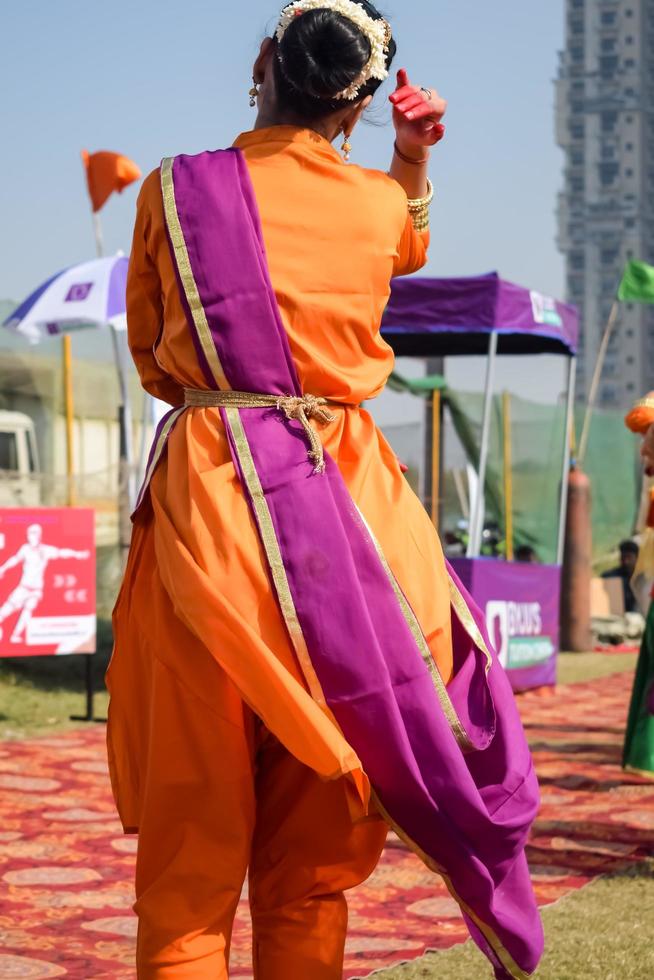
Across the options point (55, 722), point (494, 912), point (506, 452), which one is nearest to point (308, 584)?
point (494, 912)

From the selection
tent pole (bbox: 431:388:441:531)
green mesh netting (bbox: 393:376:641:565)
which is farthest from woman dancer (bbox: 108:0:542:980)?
tent pole (bbox: 431:388:441:531)

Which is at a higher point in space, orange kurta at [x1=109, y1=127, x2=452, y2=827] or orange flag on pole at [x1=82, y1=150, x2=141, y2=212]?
orange flag on pole at [x1=82, y1=150, x2=141, y2=212]

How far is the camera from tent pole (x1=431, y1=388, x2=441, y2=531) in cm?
1159

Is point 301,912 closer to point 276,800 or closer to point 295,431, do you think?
point 276,800

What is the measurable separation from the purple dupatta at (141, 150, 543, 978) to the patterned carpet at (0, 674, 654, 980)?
0.85 m

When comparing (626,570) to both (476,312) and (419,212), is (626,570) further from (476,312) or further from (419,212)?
(419,212)

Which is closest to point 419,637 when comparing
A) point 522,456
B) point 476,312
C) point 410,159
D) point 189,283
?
point 189,283

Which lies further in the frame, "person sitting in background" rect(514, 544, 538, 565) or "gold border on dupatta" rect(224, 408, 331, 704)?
"person sitting in background" rect(514, 544, 538, 565)

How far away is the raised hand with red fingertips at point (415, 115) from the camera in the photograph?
6.69 feet

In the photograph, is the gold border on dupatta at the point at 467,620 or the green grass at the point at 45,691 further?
the green grass at the point at 45,691

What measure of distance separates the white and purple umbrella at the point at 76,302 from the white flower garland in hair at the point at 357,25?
232 inches

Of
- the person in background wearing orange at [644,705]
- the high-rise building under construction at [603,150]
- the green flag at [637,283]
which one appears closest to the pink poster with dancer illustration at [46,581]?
the person in background wearing orange at [644,705]

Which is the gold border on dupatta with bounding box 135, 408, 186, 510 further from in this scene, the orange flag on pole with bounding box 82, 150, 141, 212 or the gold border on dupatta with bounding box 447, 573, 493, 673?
the orange flag on pole with bounding box 82, 150, 141, 212

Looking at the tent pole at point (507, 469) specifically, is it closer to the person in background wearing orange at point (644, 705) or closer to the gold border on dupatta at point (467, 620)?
the person in background wearing orange at point (644, 705)
